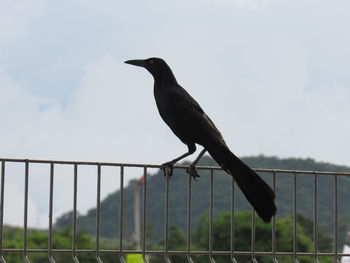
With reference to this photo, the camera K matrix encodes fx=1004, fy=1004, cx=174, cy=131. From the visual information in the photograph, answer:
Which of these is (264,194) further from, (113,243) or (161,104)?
(113,243)

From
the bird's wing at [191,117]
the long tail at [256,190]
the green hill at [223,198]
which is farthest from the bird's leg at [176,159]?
the green hill at [223,198]

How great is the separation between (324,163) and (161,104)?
146m

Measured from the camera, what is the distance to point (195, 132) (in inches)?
335

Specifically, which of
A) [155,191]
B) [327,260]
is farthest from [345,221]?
[327,260]

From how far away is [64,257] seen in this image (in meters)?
99.8

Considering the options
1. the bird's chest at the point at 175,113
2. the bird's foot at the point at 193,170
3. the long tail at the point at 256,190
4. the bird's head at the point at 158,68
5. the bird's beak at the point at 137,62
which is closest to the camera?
the long tail at the point at 256,190

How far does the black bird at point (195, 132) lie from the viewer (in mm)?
7652

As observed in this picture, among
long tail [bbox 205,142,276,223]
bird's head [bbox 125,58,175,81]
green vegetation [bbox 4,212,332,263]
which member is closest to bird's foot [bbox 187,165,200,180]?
long tail [bbox 205,142,276,223]

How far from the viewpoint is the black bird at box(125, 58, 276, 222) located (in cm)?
765

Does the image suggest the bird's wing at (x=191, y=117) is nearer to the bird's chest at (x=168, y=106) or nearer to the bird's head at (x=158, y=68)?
the bird's chest at (x=168, y=106)

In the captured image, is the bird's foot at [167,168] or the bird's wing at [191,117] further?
the bird's wing at [191,117]

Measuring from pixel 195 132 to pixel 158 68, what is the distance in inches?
33.3

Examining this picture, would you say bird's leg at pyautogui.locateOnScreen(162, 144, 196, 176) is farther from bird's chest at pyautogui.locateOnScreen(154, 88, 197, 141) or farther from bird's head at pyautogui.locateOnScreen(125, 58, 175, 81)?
bird's head at pyautogui.locateOnScreen(125, 58, 175, 81)

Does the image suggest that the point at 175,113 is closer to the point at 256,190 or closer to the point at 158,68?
the point at 158,68
